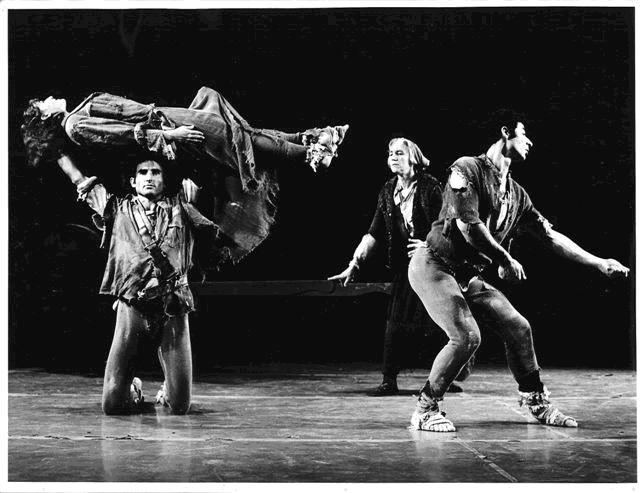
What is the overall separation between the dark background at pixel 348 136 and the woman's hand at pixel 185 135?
3.76 ft

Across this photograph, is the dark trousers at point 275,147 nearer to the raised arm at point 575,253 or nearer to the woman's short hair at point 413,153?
the woman's short hair at point 413,153

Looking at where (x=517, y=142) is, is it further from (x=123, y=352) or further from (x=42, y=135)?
(x=42, y=135)

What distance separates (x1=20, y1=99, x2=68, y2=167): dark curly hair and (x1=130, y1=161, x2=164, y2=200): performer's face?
586 millimetres

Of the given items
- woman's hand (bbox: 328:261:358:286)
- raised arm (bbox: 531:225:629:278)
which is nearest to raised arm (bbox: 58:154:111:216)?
woman's hand (bbox: 328:261:358:286)

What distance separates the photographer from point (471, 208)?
516cm

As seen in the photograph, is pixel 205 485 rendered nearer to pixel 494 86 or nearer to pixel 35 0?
pixel 35 0

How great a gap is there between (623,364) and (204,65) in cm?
372

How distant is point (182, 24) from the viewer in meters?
7.06

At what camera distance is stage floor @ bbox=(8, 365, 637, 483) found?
4359mm

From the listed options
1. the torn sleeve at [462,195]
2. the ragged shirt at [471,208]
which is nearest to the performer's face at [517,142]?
the ragged shirt at [471,208]

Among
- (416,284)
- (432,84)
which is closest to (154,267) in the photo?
(416,284)

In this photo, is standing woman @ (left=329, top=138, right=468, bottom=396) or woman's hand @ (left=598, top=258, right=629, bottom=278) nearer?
woman's hand @ (left=598, top=258, right=629, bottom=278)

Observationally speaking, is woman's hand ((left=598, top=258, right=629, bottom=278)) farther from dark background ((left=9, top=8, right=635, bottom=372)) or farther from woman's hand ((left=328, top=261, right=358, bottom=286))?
dark background ((left=9, top=8, right=635, bottom=372))

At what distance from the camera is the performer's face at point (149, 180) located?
18.5ft
